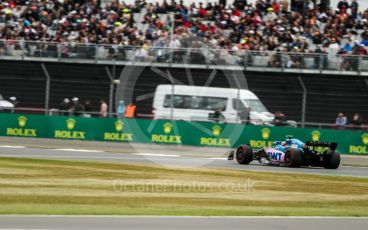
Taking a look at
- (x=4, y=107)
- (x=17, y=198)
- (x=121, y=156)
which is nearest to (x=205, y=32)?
(x=4, y=107)

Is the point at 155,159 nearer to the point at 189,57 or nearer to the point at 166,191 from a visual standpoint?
the point at 166,191

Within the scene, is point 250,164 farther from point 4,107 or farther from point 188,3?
point 188,3

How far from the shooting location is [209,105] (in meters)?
37.1

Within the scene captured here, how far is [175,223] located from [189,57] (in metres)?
25.0

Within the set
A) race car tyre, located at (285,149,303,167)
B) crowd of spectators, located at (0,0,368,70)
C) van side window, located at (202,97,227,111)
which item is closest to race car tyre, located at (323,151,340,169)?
race car tyre, located at (285,149,303,167)

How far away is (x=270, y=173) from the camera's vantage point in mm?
22969

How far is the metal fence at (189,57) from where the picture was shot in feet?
118

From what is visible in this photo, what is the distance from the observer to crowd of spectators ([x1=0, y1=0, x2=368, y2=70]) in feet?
125

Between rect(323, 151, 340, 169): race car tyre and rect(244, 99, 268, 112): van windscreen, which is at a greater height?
rect(244, 99, 268, 112): van windscreen

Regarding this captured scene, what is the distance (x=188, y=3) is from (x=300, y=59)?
8.53 meters

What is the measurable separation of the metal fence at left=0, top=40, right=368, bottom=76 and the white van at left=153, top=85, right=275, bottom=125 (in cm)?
118

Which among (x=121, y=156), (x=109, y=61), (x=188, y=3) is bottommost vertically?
(x=121, y=156)

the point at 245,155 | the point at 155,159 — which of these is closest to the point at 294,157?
the point at 245,155

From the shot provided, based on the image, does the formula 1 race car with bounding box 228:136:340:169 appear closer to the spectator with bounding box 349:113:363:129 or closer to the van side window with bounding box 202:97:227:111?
the spectator with bounding box 349:113:363:129
